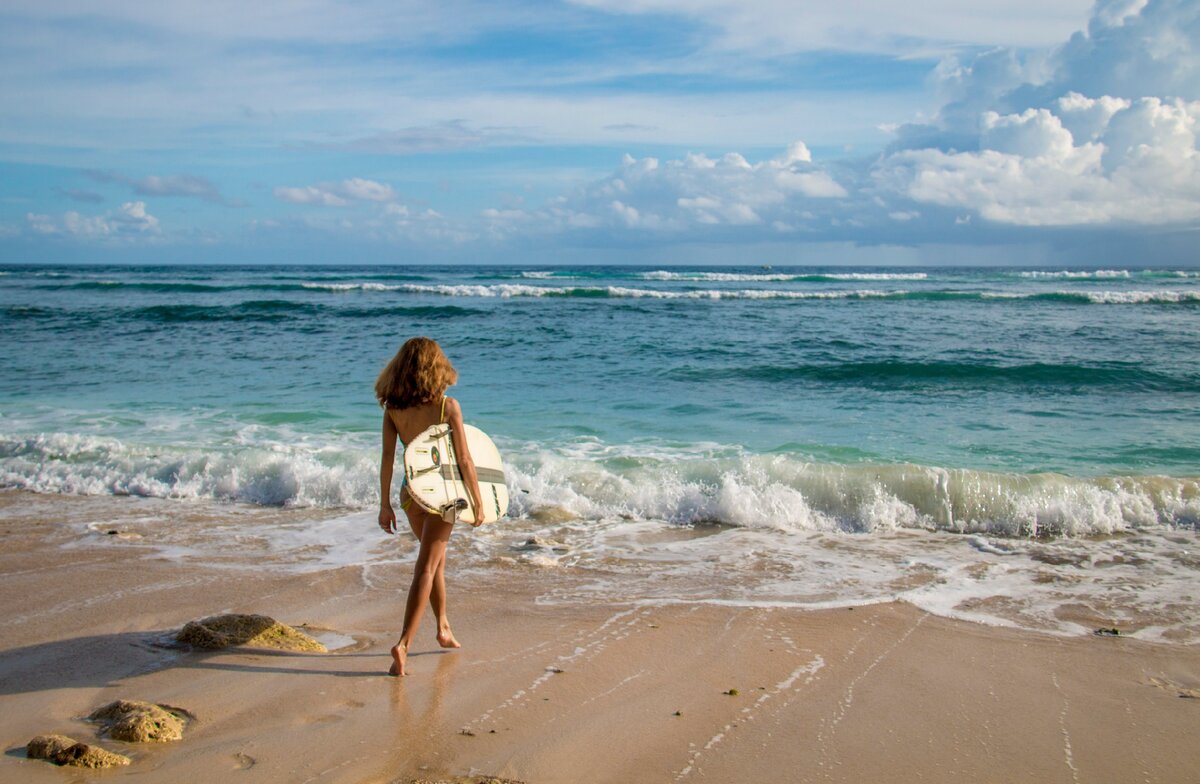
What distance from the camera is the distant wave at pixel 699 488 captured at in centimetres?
766

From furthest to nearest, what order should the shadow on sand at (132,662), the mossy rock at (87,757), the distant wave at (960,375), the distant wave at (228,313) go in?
1. the distant wave at (228,313)
2. the distant wave at (960,375)
3. the shadow on sand at (132,662)
4. the mossy rock at (87,757)

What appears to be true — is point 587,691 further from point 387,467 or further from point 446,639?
point 387,467

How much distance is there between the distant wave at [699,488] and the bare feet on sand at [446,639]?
3318 mm

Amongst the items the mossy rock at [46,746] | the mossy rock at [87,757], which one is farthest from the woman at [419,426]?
the mossy rock at [46,746]

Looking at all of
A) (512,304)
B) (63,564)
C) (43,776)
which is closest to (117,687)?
(43,776)

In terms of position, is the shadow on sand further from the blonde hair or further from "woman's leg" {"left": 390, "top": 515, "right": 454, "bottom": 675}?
the blonde hair

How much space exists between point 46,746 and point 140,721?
1.08 feet

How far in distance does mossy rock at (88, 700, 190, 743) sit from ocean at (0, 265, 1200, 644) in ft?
8.33

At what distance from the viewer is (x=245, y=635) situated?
4.52 meters

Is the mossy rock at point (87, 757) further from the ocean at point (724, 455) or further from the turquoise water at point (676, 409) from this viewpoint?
the turquoise water at point (676, 409)

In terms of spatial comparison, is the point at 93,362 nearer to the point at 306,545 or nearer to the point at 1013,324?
the point at 306,545

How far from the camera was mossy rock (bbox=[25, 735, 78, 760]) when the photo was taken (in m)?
3.23

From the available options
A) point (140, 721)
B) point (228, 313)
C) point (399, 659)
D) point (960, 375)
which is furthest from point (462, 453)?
point (228, 313)

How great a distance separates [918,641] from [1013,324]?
72.1 feet
